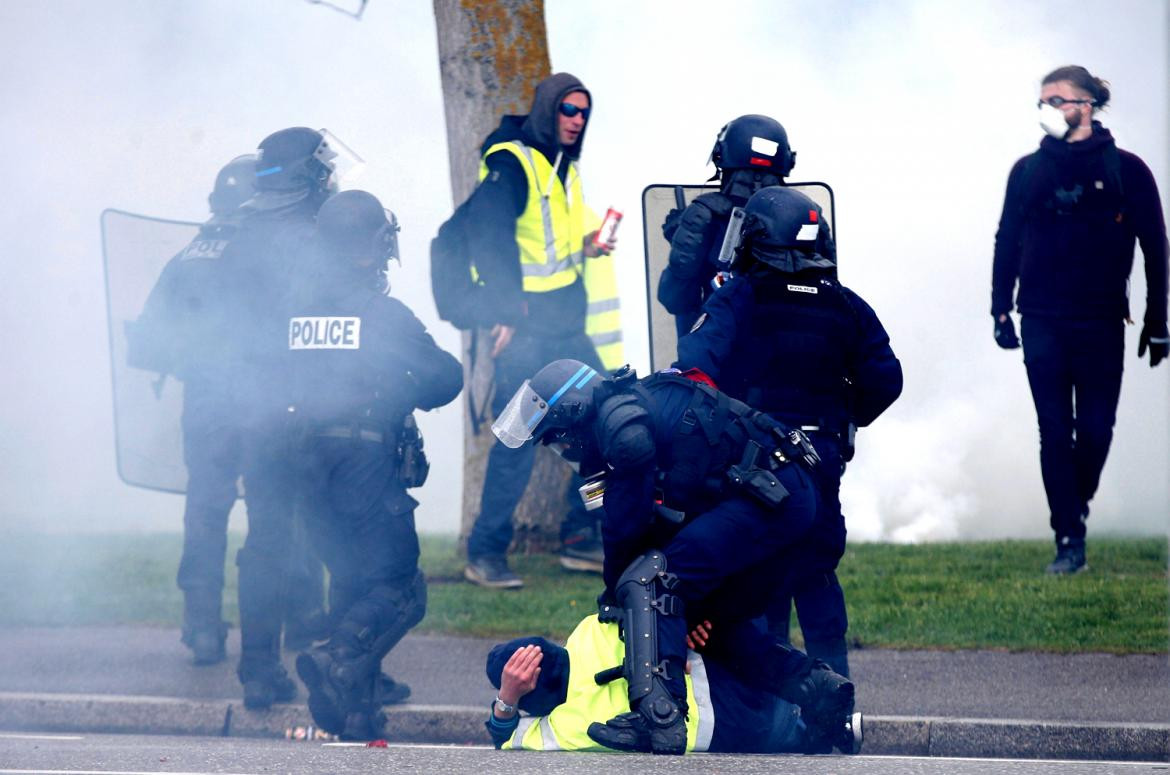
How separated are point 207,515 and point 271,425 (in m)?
1.19

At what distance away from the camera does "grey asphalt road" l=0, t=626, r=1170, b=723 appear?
19.3 ft

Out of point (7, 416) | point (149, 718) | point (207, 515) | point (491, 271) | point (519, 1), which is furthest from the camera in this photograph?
point (519, 1)

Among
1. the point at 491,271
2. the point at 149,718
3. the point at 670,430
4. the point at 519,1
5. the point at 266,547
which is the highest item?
the point at 519,1

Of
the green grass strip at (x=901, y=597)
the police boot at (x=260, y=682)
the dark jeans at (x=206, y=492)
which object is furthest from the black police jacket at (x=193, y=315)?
the green grass strip at (x=901, y=597)

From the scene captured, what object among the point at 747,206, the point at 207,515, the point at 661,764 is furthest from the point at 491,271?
the point at 661,764

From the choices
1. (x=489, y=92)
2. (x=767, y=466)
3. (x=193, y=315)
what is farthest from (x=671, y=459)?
(x=489, y=92)

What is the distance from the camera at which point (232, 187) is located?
6938mm

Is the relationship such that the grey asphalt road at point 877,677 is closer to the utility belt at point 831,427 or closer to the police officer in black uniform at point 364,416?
the police officer in black uniform at point 364,416

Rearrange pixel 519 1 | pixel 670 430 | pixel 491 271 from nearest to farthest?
pixel 670 430, pixel 491 271, pixel 519 1

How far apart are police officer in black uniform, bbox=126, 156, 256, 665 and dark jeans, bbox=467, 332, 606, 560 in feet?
3.86

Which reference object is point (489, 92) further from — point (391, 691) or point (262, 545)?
point (391, 691)

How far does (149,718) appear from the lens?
20.7 ft

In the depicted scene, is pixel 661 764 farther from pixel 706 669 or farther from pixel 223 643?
pixel 223 643

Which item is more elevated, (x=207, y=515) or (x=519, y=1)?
(x=519, y=1)
